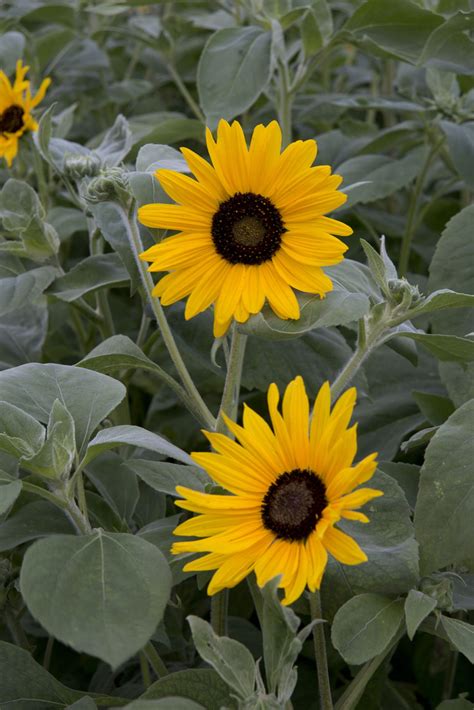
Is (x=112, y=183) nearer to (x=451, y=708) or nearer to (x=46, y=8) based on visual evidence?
(x=451, y=708)

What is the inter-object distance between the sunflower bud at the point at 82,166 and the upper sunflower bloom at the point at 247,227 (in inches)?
8.6

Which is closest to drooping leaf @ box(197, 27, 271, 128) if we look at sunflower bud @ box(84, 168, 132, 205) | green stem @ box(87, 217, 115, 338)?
green stem @ box(87, 217, 115, 338)

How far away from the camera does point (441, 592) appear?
1.97ft

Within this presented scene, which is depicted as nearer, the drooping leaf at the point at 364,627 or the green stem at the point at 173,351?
the drooping leaf at the point at 364,627

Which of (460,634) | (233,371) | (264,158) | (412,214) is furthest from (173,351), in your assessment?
(412,214)

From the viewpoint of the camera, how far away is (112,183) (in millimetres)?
687

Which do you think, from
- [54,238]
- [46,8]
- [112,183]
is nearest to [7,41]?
[46,8]

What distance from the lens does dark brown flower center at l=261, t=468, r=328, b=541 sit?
540mm

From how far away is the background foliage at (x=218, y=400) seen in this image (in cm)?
56

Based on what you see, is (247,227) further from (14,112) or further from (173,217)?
(14,112)

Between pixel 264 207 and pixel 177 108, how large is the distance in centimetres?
115

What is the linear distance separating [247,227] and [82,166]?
25 cm

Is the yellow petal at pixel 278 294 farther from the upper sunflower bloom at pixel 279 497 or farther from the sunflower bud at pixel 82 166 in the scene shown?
the sunflower bud at pixel 82 166

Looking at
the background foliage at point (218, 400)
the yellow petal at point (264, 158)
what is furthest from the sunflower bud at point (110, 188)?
the yellow petal at point (264, 158)
